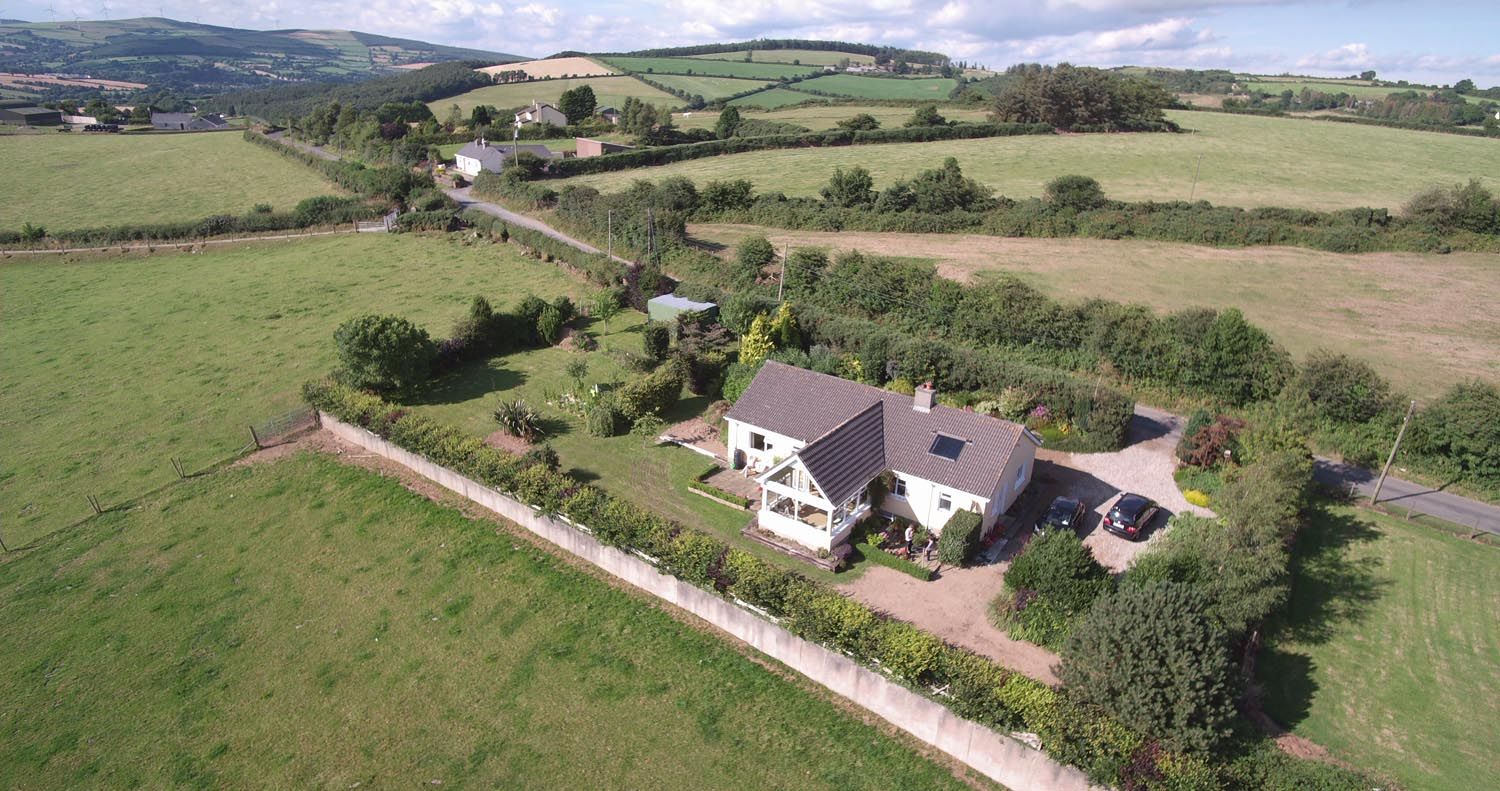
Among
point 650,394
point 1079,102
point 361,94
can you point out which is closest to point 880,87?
point 1079,102

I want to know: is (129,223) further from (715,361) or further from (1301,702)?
(1301,702)

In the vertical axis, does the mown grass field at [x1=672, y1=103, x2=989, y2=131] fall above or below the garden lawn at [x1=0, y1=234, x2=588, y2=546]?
above

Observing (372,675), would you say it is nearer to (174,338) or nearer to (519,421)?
(519,421)

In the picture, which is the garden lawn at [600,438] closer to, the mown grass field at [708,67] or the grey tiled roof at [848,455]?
the grey tiled roof at [848,455]

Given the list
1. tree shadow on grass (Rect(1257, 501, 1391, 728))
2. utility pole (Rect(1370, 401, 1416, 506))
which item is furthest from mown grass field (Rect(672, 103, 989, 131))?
tree shadow on grass (Rect(1257, 501, 1391, 728))

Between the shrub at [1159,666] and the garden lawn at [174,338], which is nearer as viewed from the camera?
the shrub at [1159,666]

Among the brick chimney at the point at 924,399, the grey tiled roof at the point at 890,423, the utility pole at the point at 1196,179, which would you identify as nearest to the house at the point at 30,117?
the grey tiled roof at the point at 890,423

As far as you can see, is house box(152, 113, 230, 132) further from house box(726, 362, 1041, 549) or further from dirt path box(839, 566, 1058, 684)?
dirt path box(839, 566, 1058, 684)

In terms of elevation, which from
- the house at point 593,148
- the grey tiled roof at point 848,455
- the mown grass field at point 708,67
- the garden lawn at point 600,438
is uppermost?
the mown grass field at point 708,67
